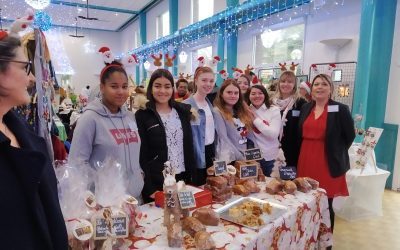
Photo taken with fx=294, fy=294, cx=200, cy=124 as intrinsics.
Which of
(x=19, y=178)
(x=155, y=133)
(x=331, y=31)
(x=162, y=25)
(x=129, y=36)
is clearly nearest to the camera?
(x=19, y=178)

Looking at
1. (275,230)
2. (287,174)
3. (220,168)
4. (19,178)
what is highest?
(19,178)

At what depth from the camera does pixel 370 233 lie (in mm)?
3021

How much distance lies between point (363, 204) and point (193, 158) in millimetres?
2393

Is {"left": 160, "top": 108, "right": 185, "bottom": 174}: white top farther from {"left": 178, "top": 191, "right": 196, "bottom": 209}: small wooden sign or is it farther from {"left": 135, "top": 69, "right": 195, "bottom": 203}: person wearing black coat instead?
{"left": 178, "top": 191, "right": 196, "bottom": 209}: small wooden sign

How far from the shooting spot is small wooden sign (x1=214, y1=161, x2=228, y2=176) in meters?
1.79

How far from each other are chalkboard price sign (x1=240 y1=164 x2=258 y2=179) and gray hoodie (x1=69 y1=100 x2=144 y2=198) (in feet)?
2.15

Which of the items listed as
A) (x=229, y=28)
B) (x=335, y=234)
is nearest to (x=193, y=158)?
(x=335, y=234)

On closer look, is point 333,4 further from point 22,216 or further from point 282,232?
point 22,216

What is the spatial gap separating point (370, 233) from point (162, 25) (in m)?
10.7

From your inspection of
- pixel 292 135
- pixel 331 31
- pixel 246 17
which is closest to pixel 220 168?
pixel 292 135

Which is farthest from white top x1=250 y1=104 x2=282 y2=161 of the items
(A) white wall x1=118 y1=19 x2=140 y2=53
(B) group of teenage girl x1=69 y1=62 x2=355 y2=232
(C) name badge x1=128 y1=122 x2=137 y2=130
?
(A) white wall x1=118 y1=19 x2=140 y2=53

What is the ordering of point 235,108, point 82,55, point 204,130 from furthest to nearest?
point 82,55
point 235,108
point 204,130

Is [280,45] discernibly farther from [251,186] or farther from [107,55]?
[107,55]

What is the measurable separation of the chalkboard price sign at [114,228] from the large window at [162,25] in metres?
11.0
